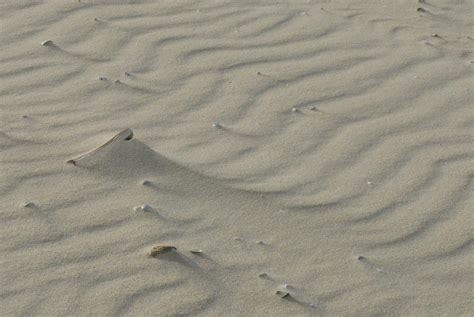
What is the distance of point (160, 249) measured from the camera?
3371mm

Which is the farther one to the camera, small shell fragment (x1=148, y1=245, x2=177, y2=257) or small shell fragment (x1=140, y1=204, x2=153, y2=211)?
small shell fragment (x1=140, y1=204, x2=153, y2=211)

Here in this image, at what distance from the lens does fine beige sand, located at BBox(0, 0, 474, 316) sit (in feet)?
10.7

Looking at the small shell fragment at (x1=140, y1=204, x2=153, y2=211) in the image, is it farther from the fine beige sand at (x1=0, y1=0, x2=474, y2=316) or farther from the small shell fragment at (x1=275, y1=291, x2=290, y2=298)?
the small shell fragment at (x1=275, y1=291, x2=290, y2=298)

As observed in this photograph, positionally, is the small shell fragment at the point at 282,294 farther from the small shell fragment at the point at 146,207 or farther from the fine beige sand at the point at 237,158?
the small shell fragment at the point at 146,207

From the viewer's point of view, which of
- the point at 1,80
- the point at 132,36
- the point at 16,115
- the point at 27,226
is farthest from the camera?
the point at 132,36

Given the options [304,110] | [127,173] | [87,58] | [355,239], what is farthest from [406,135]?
[87,58]

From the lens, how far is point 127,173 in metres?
3.79

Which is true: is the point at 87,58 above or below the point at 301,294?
above

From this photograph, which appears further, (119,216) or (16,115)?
(16,115)

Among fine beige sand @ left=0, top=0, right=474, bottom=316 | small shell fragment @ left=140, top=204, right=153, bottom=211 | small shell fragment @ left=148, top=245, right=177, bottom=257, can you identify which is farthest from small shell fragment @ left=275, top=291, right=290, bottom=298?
small shell fragment @ left=140, top=204, right=153, bottom=211

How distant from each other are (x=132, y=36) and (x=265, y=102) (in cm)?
92

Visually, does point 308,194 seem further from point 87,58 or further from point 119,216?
point 87,58

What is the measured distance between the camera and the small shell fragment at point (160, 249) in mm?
3365

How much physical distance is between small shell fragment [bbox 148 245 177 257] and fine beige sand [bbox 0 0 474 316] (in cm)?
3
